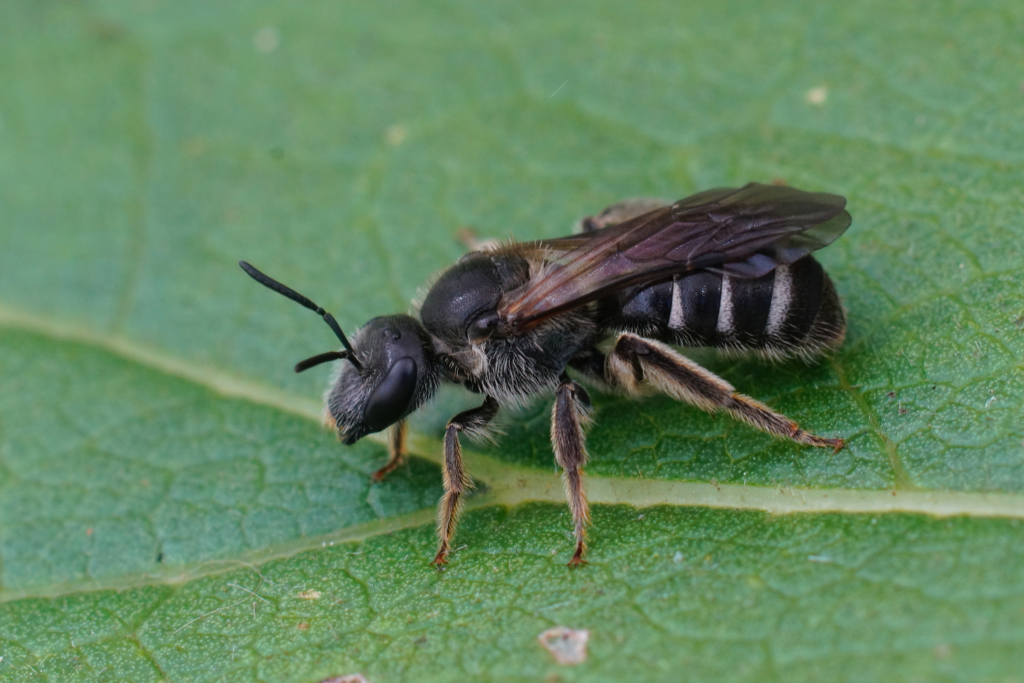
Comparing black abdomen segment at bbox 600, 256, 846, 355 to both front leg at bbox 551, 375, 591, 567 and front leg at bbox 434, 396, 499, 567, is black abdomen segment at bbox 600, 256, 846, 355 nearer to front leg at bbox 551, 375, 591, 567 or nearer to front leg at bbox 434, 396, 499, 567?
front leg at bbox 551, 375, 591, 567

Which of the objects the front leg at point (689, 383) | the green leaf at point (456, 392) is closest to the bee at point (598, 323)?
the front leg at point (689, 383)

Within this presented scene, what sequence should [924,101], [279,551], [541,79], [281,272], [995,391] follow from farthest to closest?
1. [541,79]
2. [281,272]
3. [924,101]
4. [279,551]
5. [995,391]

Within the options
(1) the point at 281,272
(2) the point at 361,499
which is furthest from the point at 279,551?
(1) the point at 281,272

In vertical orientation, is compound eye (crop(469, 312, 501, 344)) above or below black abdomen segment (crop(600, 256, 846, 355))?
below

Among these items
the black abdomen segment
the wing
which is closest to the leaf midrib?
the black abdomen segment

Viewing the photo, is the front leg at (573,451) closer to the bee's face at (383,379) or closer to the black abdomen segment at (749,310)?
the black abdomen segment at (749,310)

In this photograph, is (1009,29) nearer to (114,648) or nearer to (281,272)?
(281,272)
